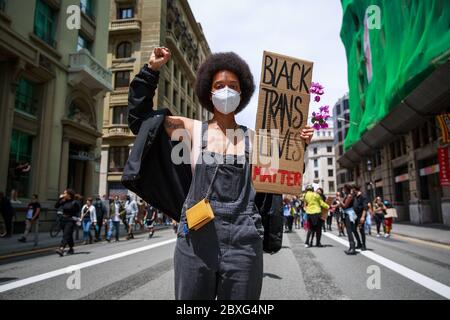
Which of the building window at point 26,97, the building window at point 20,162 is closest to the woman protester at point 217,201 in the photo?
the building window at point 20,162

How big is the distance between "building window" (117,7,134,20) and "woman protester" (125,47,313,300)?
35.2 m

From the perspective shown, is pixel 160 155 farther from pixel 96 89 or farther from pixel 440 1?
pixel 96 89

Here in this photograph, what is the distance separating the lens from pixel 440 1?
14898 mm

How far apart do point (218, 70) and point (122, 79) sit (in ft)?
106

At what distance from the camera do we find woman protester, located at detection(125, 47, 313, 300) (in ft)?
5.49

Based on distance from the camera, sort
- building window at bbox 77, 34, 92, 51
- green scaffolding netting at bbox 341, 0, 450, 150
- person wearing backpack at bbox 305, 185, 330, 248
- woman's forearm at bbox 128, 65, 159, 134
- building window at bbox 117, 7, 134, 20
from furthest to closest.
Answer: building window at bbox 117, 7, 134, 20 < building window at bbox 77, 34, 92, 51 < green scaffolding netting at bbox 341, 0, 450, 150 < person wearing backpack at bbox 305, 185, 330, 248 < woman's forearm at bbox 128, 65, 159, 134

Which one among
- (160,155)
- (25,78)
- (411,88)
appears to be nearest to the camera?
(160,155)

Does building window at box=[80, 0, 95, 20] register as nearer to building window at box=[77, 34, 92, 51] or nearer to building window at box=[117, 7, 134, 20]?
building window at box=[77, 34, 92, 51]

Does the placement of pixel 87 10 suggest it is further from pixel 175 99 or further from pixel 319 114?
pixel 319 114

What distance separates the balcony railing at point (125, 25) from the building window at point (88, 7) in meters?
9.93

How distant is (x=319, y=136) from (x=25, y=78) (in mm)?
76679

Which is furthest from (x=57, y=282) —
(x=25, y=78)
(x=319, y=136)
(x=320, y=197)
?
(x=319, y=136)

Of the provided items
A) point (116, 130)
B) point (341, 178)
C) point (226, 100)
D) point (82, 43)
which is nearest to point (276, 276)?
point (226, 100)

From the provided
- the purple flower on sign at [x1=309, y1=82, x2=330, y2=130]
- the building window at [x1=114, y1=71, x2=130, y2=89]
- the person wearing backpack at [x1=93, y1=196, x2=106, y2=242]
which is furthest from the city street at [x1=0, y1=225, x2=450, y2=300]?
the building window at [x1=114, y1=71, x2=130, y2=89]
